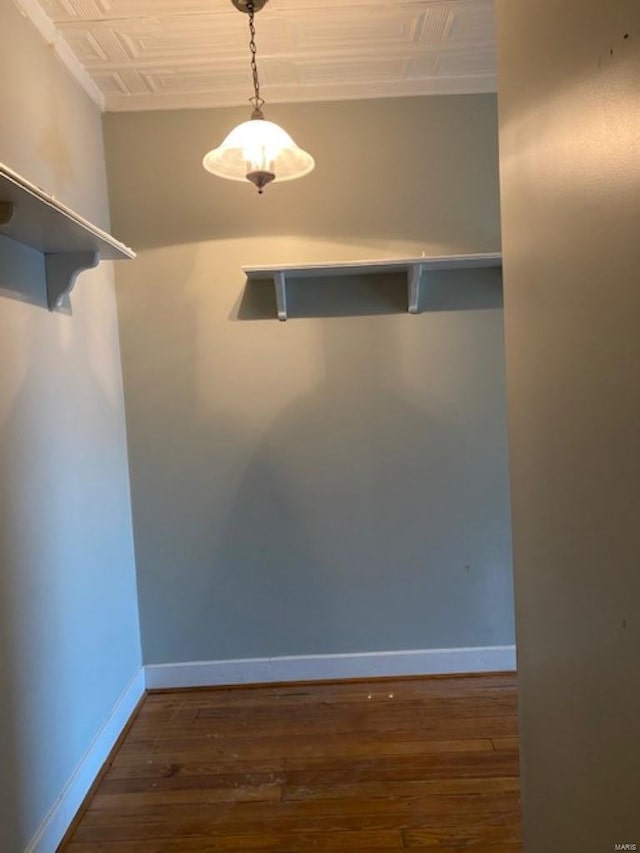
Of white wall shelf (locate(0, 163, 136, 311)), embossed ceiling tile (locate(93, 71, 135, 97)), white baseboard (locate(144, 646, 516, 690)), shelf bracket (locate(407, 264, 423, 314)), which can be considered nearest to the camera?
white wall shelf (locate(0, 163, 136, 311))

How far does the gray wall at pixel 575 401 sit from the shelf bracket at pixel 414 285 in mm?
1169

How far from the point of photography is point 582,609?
0.95 metres

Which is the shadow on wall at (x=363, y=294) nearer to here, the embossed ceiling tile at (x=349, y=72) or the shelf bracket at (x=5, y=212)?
the embossed ceiling tile at (x=349, y=72)

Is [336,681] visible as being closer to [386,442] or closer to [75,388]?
[386,442]

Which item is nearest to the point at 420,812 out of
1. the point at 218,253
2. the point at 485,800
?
the point at 485,800

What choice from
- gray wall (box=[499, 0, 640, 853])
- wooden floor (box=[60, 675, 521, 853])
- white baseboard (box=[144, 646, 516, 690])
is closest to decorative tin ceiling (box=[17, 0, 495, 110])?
gray wall (box=[499, 0, 640, 853])

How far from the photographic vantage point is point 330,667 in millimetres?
2646

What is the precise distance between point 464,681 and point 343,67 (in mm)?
2556

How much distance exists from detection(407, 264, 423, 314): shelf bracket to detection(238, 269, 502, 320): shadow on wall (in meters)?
0.03

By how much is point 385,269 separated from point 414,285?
0.13m

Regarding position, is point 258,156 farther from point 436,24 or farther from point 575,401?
point 575,401

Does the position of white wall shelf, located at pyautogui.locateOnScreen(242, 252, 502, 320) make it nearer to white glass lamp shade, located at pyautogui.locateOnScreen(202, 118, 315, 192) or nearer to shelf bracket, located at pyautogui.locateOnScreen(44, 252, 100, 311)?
white glass lamp shade, located at pyautogui.locateOnScreen(202, 118, 315, 192)

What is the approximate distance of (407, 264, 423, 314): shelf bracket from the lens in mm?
2387

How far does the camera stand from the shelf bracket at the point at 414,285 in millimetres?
2387
